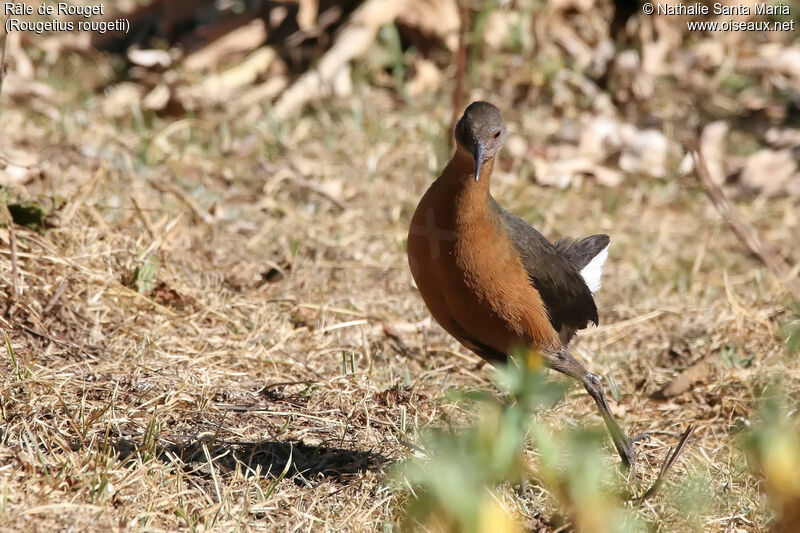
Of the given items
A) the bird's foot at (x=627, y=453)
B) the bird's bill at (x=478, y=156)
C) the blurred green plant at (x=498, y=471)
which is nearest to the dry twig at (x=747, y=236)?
the blurred green plant at (x=498, y=471)

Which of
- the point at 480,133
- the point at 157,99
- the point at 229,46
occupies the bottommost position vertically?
the point at 157,99

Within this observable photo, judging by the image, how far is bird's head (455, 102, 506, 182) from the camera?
347 centimetres

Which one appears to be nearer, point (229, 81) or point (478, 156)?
point (478, 156)

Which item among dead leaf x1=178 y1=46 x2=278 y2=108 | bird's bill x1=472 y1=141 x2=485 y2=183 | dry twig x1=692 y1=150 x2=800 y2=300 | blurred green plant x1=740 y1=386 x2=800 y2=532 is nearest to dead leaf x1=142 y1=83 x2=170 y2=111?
dead leaf x1=178 y1=46 x2=278 y2=108

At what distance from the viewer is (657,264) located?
18.6 feet

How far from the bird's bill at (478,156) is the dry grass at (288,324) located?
3.36ft

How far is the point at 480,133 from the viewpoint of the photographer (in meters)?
3.51

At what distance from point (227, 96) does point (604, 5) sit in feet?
10.5

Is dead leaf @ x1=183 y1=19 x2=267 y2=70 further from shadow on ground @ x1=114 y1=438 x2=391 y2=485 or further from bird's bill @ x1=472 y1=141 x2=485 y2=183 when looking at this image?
shadow on ground @ x1=114 y1=438 x2=391 y2=485

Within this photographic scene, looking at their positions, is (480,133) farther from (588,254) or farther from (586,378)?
(588,254)

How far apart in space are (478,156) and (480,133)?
12 cm

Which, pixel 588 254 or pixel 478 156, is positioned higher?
pixel 478 156

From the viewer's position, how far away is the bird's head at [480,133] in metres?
3.47

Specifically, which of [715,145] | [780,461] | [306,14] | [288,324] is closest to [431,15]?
[306,14]
